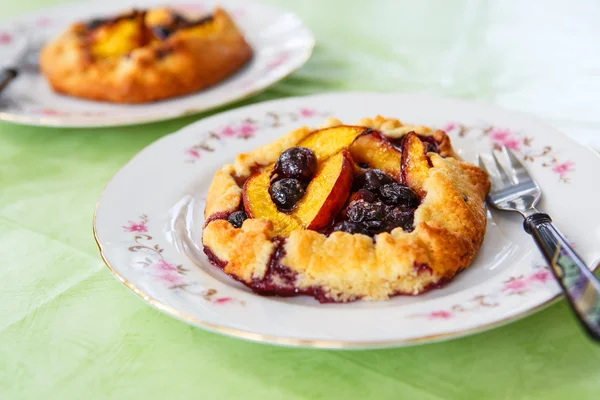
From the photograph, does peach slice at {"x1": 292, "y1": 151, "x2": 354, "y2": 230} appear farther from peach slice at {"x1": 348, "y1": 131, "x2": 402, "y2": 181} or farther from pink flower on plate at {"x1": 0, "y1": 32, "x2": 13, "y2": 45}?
pink flower on plate at {"x1": 0, "y1": 32, "x2": 13, "y2": 45}

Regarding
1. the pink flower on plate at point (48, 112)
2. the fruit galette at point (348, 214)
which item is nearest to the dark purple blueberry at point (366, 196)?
the fruit galette at point (348, 214)

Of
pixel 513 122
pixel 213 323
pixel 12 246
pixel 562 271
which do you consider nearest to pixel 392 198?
pixel 562 271

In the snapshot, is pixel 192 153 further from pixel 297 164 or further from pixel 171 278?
pixel 171 278

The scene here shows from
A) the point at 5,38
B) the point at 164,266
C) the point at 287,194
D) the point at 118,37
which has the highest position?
the point at 287,194

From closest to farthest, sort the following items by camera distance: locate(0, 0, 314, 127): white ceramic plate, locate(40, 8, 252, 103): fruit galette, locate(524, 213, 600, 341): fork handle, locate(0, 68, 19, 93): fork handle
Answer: locate(524, 213, 600, 341): fork handle
locate(0, 0, 314, 127): white ceramic plate
locate(40, 8, 252, 103): fruit galette
locate(0, 68, 19, 93): fork handle

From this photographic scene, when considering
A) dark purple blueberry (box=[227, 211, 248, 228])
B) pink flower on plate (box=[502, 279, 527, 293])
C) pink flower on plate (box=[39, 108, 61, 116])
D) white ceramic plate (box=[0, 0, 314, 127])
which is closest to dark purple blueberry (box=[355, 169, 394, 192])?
dark purple blueberry (box=[227, 211, 248, 228])

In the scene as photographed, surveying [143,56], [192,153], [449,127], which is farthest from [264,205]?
[143,56]
